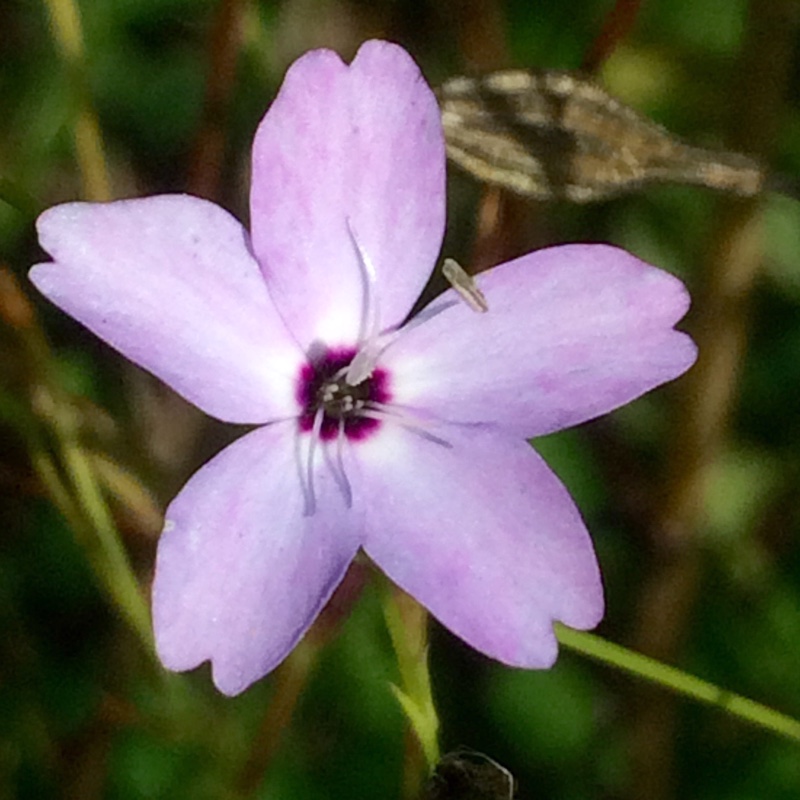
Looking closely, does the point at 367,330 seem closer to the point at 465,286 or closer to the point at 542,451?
the point at 465,286

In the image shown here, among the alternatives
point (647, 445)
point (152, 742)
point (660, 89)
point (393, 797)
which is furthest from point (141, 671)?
point (660, 89)

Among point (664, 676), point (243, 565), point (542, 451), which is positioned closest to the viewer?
point (243, 565)

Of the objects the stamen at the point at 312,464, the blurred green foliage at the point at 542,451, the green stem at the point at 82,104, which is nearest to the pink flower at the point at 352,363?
the stamen at the point at 312,464

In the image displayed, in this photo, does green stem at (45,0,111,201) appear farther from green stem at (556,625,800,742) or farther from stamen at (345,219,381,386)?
green stem at (556,625,800,742)

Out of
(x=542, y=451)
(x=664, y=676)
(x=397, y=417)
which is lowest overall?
(x=542, y=451)

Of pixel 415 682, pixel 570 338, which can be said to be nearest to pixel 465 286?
pixel 570 338

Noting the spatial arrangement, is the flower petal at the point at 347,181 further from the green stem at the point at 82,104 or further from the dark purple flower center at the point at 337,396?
the green stem at the point at 82,104

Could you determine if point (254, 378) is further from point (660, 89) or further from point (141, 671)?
point (660, 89)

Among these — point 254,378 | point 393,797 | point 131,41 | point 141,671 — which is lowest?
point 393,797
